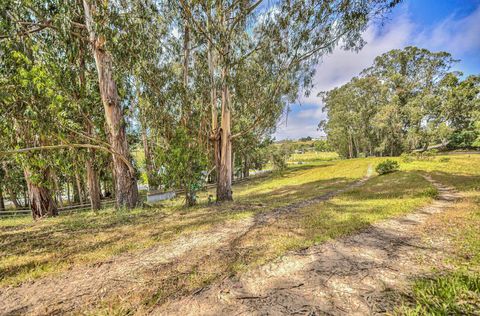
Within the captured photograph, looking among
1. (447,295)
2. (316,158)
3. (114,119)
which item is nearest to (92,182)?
(114,119)

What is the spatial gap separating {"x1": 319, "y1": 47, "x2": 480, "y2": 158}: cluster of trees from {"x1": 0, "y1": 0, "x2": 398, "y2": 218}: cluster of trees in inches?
998

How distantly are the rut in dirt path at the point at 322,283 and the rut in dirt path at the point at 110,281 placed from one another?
0.63 metres

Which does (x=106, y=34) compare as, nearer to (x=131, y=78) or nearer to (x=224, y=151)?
(x=131, y=78)

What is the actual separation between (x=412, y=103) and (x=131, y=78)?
3200 centimetres

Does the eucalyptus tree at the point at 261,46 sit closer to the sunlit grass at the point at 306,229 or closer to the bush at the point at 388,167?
the sunlit grass at the point at 306,229

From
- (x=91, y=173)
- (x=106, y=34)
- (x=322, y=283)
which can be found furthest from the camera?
(x=91, y=173)

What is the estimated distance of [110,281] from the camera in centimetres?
242

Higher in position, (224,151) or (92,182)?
(224,151)

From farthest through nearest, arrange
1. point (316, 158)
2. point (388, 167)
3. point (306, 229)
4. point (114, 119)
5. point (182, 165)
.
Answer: point (316, 158)
point (388, 167)
point (114, 119)
point (182, 165)
point (306, 229)

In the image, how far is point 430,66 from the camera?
90.7 ft

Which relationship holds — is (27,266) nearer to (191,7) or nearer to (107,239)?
(107,239)

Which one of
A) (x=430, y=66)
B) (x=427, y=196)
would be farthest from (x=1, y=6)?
(x=430, y=66)

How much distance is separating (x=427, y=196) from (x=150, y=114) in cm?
1130

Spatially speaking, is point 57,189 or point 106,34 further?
point 57,189
